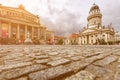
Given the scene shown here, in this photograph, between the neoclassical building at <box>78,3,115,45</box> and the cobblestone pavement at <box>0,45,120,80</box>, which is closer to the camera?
the cobblestone pavement at <box>0,45,120,80</box>

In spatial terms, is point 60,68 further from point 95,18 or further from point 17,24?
point 95,18

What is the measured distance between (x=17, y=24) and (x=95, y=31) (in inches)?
1487

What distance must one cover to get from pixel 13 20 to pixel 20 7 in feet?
37.8

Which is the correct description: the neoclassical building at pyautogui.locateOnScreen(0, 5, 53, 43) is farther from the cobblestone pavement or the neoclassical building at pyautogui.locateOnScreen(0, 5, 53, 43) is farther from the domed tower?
the cobblestone pavement

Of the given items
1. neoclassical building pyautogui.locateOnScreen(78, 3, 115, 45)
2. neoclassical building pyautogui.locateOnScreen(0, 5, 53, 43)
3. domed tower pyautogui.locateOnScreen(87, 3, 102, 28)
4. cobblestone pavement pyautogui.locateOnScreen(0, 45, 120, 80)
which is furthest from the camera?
domed tower pyautogui.locateOnScreen(87, 3, 102, 28)

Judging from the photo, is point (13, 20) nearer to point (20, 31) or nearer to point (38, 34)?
point (20, 31)

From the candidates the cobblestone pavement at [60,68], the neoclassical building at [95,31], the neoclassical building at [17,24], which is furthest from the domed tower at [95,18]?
the cobblestone pavement at [60,68]

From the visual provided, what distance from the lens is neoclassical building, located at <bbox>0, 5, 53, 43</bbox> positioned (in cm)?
3831

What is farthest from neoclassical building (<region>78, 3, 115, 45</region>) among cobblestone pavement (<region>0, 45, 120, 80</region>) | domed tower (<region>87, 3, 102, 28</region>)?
cobblestone pavement (<region>0, 45, 120, 80</region>)

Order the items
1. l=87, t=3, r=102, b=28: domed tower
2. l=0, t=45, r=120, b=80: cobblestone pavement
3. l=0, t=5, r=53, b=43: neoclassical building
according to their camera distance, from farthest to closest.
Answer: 1. l=87, t=3, r=102, b=28: domed tower
2. l=0, t=5, r=53, b=43: neoclassical building
3. l=0, t=45, r=120, b=80: cobblestone pavement

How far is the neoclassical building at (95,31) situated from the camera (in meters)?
55.0

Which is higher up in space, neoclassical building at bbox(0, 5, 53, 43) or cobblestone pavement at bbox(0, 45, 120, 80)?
neoclassical building at bbox(0, 5, 53, 43)

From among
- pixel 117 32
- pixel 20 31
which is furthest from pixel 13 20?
pixel 117 32

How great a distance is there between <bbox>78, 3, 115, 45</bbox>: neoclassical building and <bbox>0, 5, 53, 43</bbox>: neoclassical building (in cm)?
2493
